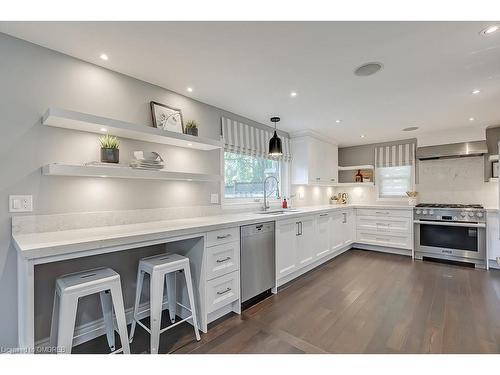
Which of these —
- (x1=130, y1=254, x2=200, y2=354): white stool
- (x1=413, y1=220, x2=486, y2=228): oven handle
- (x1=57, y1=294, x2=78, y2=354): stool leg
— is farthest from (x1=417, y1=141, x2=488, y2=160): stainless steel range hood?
(x1=57, y1=294, x2=78, y2=354): stool leg

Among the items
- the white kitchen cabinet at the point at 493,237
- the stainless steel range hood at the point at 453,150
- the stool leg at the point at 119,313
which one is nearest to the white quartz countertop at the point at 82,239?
the stool leg at the point at 119,313

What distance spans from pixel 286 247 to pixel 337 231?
167cm

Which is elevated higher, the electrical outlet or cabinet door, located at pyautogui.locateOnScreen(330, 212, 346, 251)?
the electrical outlet

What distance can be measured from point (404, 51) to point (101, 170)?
2529 millimetres

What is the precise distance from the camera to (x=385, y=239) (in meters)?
4.51

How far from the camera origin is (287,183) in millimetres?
4348

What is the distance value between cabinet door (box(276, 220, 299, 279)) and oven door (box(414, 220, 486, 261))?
2531mm

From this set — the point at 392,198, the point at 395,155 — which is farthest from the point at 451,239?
the point at 395,155

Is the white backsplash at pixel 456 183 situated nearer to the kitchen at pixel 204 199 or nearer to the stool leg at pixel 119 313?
the kitchen at pixel 204 199

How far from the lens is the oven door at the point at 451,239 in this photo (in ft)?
12.1

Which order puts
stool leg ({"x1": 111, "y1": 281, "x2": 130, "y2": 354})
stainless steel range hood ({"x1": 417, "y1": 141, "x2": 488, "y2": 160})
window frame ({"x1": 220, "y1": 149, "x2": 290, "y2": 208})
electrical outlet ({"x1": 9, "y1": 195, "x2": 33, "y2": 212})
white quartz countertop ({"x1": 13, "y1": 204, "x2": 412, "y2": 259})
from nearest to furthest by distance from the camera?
white quartz countertop ({"x1": 13, "y1": 204, "x2": 412, "y2": 259}), stool leg ({"x1": 111, "y1": 281, "x2": 130, "y2": 354}), electrical outlet ({"x1": 9, "y1": 195, "x2": 33, "y2": 212}), window frame ({"x1": 220, "y1": 149, "x2": 290, "y2": 208}), stainless steel range hood ({"x1": 417, "y1": 141, "x2": 488, "y2": 160})

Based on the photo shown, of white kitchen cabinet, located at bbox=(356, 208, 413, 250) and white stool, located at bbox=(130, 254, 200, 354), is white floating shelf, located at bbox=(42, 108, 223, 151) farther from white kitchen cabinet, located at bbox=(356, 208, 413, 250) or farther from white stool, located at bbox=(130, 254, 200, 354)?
white kitchen cabinet, located at bbox=(356, 208, 413, 250)

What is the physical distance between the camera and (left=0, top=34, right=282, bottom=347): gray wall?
65.0 inches
